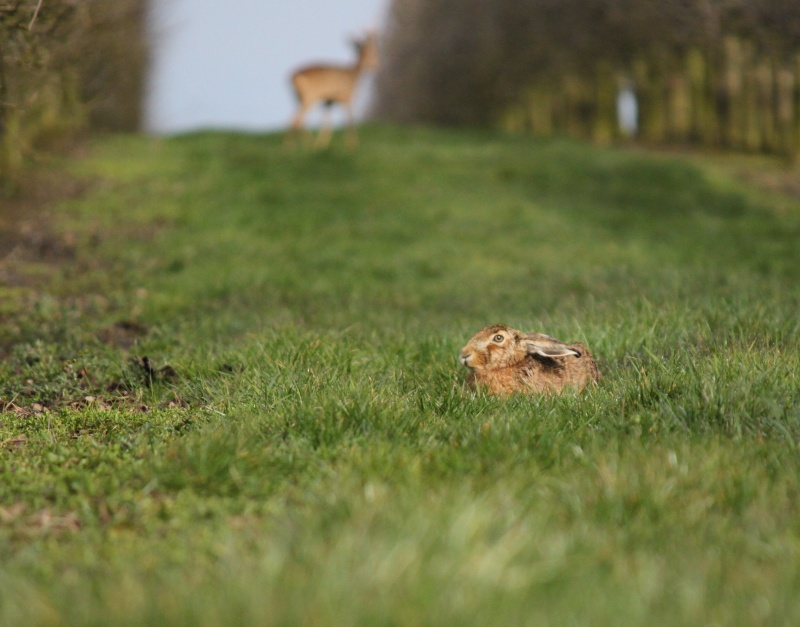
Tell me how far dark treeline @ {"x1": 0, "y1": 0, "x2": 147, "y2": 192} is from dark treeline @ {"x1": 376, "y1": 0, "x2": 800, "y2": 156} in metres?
11.4

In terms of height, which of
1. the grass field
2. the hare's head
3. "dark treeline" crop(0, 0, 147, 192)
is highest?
"dark treeline" crop(0, 0, 147, 192)

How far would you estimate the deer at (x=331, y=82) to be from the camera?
672 inches

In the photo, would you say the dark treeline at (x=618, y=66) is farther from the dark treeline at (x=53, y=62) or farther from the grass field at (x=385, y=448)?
the dark treeline at (x=53, y=62)

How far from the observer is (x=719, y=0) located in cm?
1659

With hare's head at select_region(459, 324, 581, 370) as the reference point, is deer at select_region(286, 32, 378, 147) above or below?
above

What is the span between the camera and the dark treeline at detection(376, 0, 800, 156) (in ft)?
60.4

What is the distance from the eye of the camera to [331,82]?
56.5 ft

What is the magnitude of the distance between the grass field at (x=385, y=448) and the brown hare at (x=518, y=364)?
18 centimetres

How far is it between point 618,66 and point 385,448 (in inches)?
860

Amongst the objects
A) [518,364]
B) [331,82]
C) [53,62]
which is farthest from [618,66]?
[518,364]

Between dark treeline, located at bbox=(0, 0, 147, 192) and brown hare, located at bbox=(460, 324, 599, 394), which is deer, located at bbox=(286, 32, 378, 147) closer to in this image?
dark treeline, located at bbox=(0, 0, 147, 192)

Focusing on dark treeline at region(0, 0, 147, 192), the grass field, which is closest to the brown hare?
the grass field

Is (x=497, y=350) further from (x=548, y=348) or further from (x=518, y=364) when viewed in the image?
(x=548, y=348)

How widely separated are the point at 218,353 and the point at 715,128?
18372 millimetres
